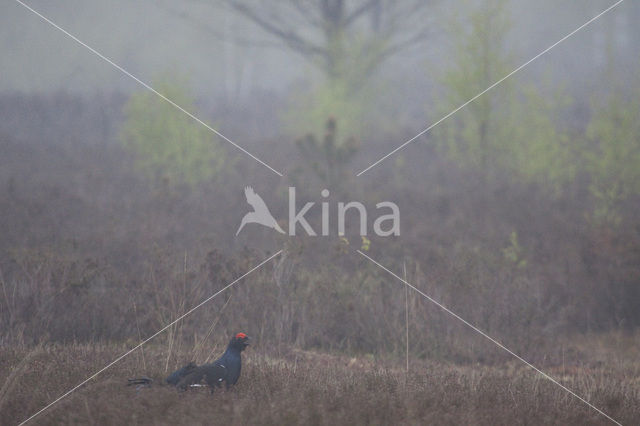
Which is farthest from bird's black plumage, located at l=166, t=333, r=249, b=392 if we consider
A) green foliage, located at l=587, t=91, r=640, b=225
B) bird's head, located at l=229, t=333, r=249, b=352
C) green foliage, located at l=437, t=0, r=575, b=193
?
green foliage, located at l=437, t=0, r=575, b=193

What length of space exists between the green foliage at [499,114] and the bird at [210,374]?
1074cm

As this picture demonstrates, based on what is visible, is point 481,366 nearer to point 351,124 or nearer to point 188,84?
point 188,84

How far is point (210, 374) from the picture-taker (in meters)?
3.76

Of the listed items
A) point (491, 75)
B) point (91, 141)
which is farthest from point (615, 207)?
point (91, 141)

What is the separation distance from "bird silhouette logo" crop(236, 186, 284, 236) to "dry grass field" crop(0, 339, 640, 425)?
5541 mm

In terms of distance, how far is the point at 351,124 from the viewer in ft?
58.9

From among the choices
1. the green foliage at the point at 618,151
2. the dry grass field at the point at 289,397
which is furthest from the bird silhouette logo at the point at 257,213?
the green foliage at the point at 618,151

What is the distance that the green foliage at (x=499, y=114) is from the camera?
13.2 metres

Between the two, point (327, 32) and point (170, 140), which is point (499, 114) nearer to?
point (327, 32)

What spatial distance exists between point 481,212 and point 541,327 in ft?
15.4

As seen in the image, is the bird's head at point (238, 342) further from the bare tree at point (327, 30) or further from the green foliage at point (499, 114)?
the bare tree at point (327, 30)

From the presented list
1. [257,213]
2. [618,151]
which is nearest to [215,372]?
[257,213]

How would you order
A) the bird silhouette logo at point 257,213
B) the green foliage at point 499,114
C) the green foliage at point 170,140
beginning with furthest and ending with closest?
1. the green foliage at point 170,140
2. the green foliage at point 499,114
3. the bird silhouette logo at point 257,213

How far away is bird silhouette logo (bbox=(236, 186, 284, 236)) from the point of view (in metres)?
10.5
